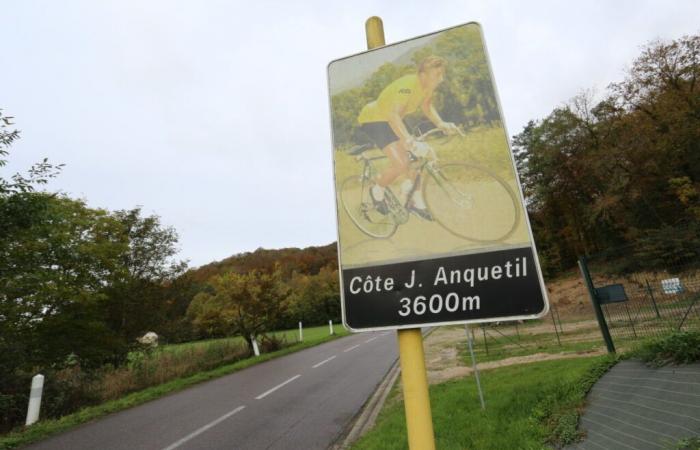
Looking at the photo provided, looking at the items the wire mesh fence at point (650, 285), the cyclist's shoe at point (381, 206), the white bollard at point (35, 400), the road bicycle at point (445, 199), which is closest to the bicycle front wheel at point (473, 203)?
the road bicycle at point (445, 199)

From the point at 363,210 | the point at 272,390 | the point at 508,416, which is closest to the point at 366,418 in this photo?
the point at 508,416

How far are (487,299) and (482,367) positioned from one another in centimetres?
980

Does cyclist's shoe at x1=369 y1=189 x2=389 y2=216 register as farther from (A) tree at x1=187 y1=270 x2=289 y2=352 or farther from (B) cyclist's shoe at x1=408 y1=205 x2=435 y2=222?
(A) tree at x1=187 y1=270 x2=289 y2=352

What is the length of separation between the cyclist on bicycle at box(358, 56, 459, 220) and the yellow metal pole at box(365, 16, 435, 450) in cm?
52

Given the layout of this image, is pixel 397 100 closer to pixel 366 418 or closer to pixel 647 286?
pixel 366 418

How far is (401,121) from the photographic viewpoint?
5.20 feet

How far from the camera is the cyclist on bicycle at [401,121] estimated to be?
1.50 metres

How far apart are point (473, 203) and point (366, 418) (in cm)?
640

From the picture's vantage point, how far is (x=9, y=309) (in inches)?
422

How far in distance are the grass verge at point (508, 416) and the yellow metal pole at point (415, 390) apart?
128 inches

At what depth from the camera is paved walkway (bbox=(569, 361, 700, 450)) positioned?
300 centimetres

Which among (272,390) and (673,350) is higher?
(673,350)

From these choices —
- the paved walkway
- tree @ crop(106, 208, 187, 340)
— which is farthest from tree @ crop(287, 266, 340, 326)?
the paved walkway

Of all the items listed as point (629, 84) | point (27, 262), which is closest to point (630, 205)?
point (629, 84)
